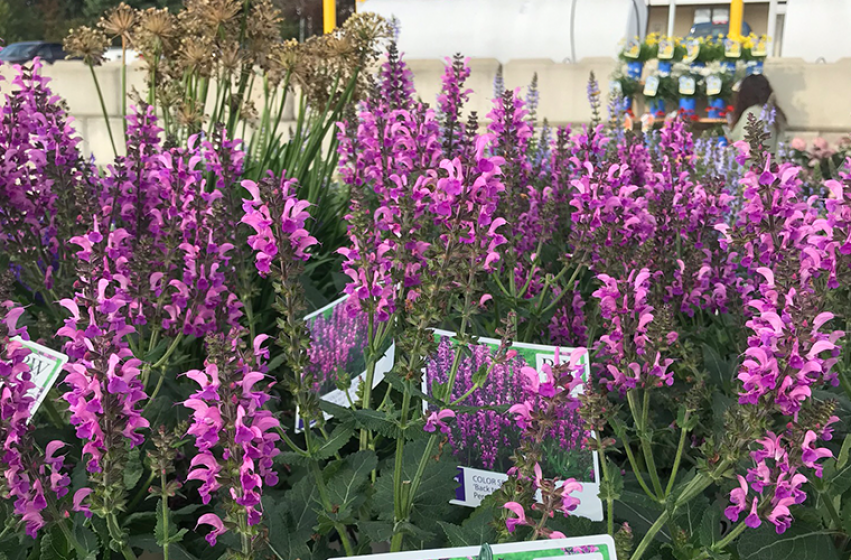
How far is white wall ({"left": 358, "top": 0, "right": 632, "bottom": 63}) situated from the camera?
32.4ft

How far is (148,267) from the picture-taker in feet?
4.15

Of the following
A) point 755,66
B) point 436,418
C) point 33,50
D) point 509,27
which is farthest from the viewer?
point 33,50

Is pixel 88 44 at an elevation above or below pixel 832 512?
above

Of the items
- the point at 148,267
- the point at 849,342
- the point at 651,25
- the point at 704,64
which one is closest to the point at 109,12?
the point at 148,267

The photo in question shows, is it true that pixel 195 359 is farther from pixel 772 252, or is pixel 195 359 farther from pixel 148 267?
pixel 772 252

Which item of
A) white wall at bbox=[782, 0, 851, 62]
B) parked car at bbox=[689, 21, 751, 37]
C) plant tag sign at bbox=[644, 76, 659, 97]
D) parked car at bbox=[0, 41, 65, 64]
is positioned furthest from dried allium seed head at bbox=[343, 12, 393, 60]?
parked car at bbox=[0, 41, 65, 64]

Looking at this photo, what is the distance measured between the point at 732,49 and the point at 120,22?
23.2ft

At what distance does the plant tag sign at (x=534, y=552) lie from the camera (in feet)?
2.35

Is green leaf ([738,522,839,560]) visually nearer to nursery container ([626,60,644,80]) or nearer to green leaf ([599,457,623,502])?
green leaf ([599,457,623,502])

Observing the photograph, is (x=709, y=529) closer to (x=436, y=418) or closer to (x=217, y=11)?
(x=436, y=418)

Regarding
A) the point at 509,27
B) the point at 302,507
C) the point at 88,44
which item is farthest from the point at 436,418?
the point at 509,27

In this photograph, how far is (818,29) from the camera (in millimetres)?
9625

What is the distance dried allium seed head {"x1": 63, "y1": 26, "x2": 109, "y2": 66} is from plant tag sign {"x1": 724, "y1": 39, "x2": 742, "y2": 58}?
7.08 metres

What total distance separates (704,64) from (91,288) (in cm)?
796
